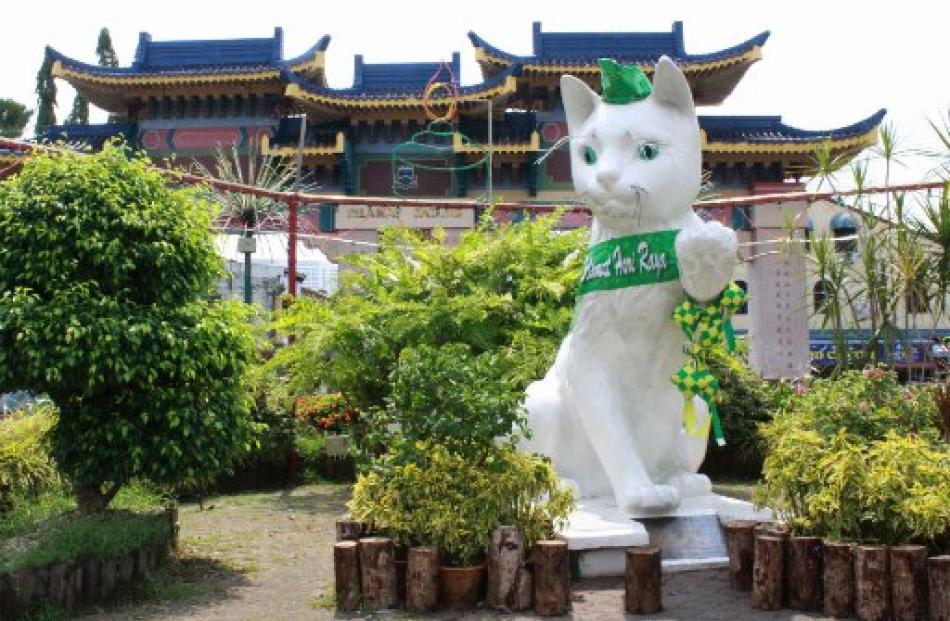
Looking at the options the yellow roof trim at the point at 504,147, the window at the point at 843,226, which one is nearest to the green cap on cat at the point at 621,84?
the window at the point at 843,226

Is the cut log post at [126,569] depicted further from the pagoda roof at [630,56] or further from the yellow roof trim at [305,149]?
the pagoda roof at [630,56]

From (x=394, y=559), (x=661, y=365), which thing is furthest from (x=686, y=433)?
(x=394, y=559)

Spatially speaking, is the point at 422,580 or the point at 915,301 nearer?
the point at 422,580

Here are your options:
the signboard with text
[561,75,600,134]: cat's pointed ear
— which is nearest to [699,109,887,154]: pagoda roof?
the signboard with text

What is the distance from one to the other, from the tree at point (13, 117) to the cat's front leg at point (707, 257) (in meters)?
29.6

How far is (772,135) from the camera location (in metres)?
22.0

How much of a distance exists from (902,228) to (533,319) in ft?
12.7

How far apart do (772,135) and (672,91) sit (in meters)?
18.4

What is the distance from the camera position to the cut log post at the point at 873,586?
367 centimetres

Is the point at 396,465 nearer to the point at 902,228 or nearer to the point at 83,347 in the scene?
the point at 83,347

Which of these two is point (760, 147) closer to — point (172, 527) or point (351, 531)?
point (172, 527)

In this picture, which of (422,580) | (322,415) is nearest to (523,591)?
(422,580)

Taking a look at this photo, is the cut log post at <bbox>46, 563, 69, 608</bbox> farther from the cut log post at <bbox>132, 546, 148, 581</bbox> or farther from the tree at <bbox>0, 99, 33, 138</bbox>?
the tree at <bbox>0, 99, 33, 138</bbox>

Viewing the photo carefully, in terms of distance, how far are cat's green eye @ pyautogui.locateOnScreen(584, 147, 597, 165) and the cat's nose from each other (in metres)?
0.20
